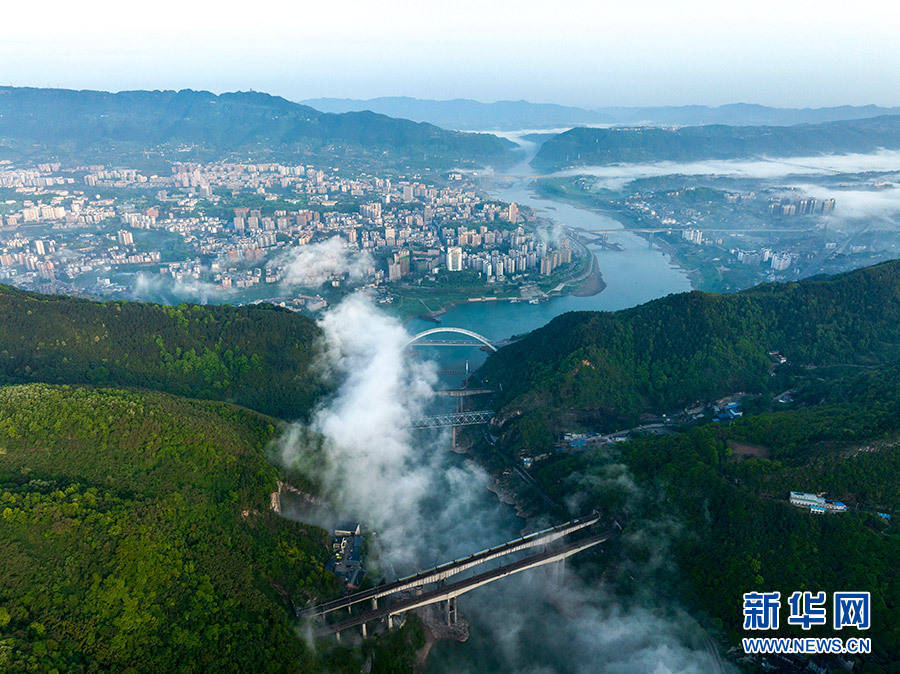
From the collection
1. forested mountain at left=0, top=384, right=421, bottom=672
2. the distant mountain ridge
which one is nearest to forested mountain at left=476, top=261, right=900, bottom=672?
forested mountain at left=0, top=384, right=421, bottom=672

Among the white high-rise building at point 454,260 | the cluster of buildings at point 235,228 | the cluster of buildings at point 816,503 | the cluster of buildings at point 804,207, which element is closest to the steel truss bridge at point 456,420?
the cluster of buildings at point 816,503

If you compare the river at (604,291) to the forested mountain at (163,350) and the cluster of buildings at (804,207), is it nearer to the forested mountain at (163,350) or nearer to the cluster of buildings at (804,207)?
the forested mountain at (163,350)

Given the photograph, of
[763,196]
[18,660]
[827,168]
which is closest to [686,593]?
[18,660]

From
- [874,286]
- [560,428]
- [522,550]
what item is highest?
[874,286]

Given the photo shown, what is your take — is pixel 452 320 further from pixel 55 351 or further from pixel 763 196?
pixel 763 196

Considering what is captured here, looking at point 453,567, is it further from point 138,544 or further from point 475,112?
point 475,112
